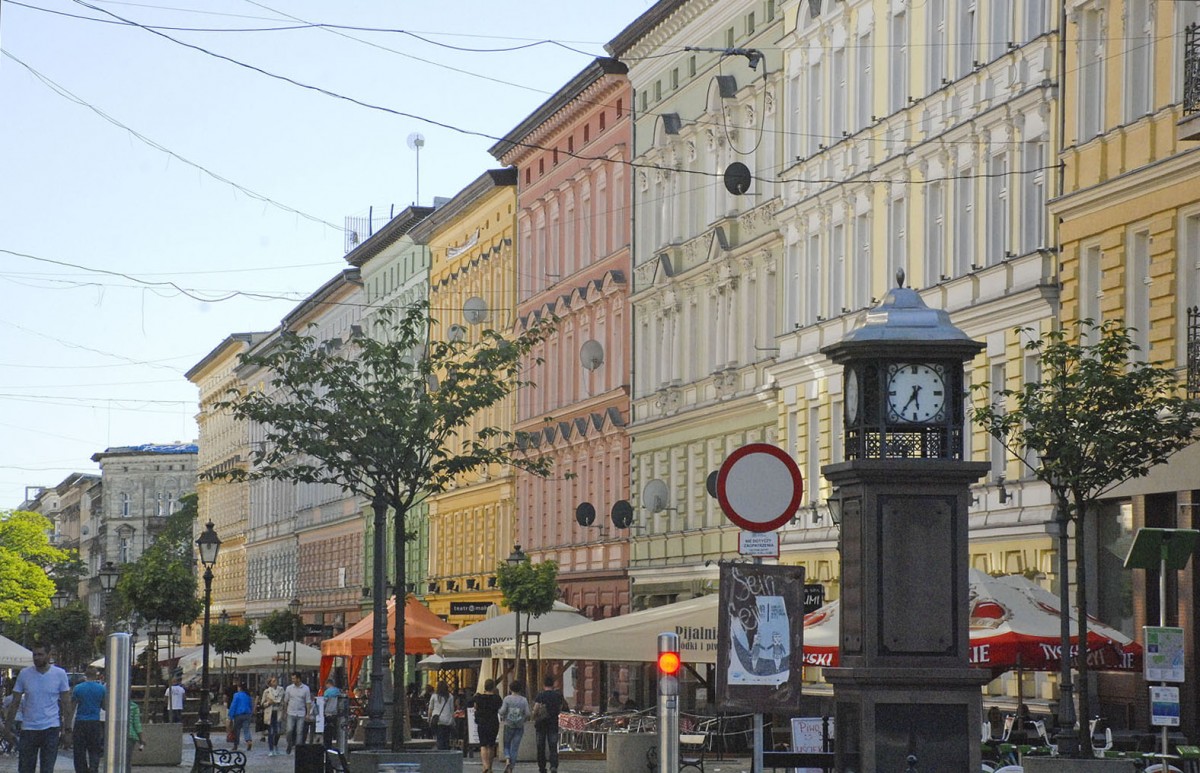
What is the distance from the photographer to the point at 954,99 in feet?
131

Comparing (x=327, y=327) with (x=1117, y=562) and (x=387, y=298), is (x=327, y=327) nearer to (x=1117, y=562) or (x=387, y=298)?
(x=387, y=298)

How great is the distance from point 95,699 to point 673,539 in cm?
3031

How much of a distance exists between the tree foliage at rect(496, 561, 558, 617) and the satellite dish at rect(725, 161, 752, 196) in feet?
32.7

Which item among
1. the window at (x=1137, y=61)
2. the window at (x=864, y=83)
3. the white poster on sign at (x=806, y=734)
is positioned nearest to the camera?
the white poster on sign at (x=806, y=734)

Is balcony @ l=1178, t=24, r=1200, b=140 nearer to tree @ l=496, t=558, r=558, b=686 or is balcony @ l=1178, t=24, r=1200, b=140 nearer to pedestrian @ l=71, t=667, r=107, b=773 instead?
pedestrian @ l=71, t=667, r=107, b=773

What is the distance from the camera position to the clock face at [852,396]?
626 inches

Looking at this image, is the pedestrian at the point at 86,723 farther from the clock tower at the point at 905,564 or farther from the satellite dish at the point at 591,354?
the satellite dish at the point at 591,354

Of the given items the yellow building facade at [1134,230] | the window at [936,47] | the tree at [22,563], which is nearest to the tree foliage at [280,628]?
the window at [936,47]

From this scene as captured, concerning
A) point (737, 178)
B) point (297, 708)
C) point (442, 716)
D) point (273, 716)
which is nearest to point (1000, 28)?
point (737, 178)

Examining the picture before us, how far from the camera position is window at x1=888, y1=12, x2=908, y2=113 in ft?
139

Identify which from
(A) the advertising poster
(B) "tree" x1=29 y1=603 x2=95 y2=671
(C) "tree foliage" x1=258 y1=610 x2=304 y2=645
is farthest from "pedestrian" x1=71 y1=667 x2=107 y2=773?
(B) "tree" x1=29 y1=603 x2=95 y2=671

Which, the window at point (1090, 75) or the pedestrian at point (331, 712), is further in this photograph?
the pedestrian at point (331, 712)

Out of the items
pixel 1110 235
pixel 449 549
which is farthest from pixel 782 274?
pixel 449 549

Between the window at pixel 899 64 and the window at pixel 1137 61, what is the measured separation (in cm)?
933
